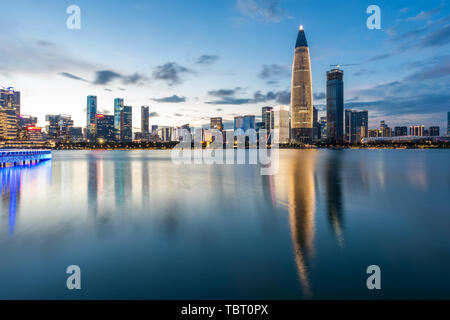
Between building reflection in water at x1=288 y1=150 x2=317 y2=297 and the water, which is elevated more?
building reflection in water at x1=288 y1=150 x2=317 y2=297

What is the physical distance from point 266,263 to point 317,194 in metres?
15.1

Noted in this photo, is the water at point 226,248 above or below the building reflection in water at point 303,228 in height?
below

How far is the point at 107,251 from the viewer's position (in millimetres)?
9953

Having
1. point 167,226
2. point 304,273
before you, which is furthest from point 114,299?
point 167,226

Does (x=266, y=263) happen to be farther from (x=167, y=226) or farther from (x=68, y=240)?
(x=68, y=240)

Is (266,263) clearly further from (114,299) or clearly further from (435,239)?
(435,239)

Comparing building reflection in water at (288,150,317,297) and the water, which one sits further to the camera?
building reflection in water at (288,150,317,297)

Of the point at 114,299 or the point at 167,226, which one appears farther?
the point at 167,226

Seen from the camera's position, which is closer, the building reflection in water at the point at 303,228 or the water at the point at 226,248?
the water at the point at 226,248

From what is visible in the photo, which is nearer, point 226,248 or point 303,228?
point 226,248
